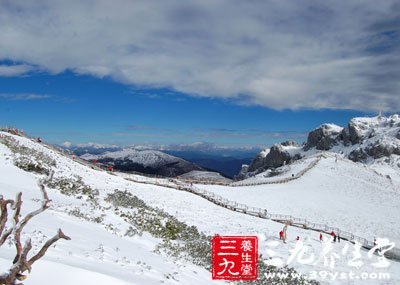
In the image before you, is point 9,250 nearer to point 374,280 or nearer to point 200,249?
point 200,249

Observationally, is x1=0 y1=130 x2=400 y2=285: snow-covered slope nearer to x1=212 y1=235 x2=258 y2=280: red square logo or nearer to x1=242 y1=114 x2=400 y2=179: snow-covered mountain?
x1=212 y1=235 x2=258 y2=280: red square logo

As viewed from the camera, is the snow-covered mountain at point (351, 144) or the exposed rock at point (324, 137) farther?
the exposed rock at point (324, 137)

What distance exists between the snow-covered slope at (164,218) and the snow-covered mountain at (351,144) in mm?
43903

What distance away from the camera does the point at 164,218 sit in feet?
88.0

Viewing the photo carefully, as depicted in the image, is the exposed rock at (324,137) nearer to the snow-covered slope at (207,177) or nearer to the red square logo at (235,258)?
the snow-covered slope at (207,177)

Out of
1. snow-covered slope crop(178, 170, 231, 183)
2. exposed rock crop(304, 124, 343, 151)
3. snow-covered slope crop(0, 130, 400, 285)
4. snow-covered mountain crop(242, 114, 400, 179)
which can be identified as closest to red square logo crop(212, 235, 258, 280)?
snow-covered slope crop(0, 130, 400, 285)

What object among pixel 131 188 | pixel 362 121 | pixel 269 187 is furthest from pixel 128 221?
pixel 362 121

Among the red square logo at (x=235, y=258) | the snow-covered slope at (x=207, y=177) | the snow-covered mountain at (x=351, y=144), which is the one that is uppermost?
the snow-covered mountain at (x=351, y=144)

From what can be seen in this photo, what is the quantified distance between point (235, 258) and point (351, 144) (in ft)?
453

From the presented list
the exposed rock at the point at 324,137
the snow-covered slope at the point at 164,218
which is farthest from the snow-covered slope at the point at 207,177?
→ the exposed rock at the point at 324,137

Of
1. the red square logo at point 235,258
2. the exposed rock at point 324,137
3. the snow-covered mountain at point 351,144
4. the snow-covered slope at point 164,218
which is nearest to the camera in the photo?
the snow-covered slope at point 164,218

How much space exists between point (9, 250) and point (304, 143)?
→ 164m

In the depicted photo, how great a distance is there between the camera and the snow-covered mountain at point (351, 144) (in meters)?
114

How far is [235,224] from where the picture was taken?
33219 mm
